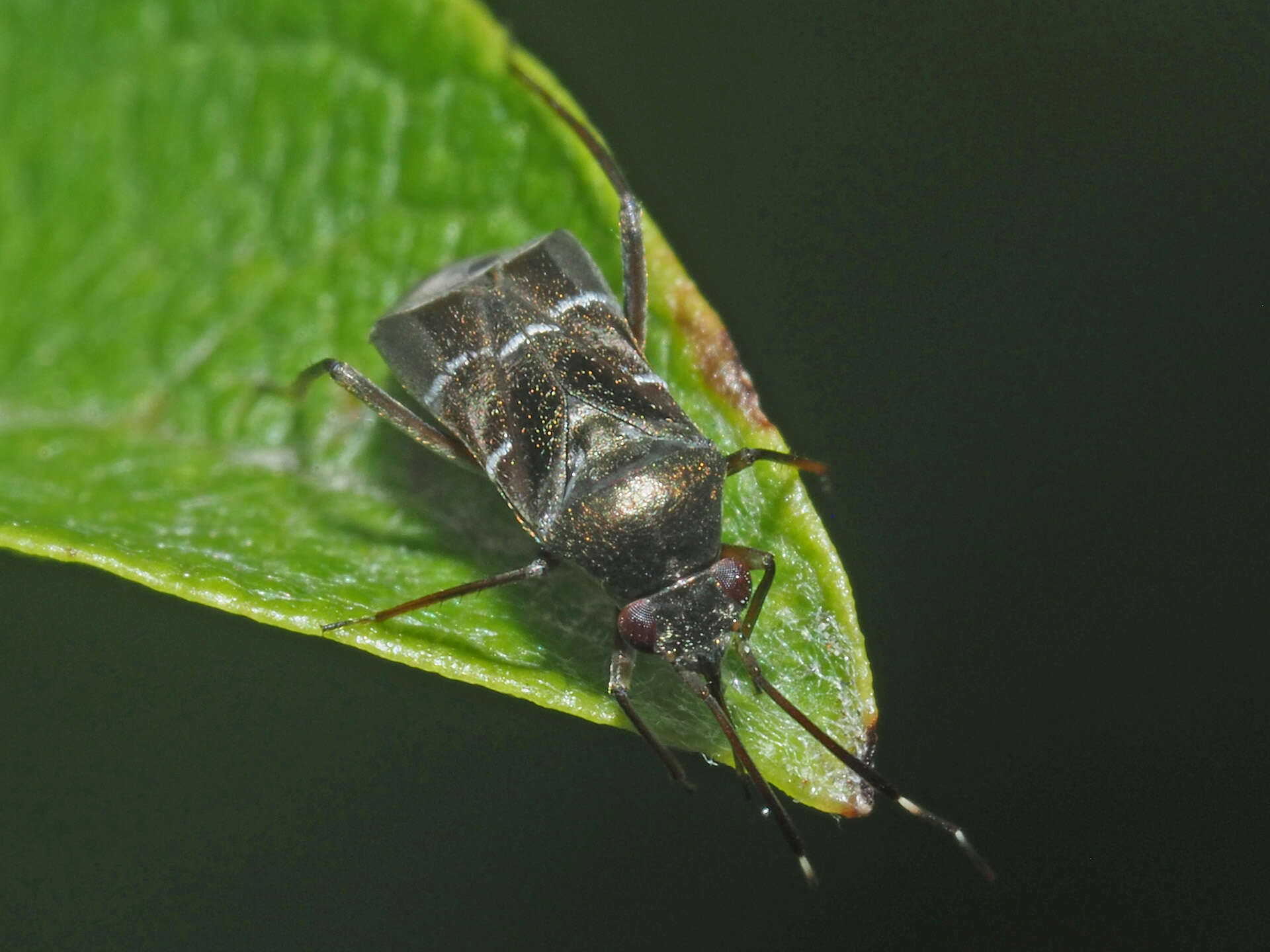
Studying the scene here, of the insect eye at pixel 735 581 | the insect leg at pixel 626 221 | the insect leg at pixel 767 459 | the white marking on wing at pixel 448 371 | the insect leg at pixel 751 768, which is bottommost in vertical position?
the insect leg at pixel 751 768

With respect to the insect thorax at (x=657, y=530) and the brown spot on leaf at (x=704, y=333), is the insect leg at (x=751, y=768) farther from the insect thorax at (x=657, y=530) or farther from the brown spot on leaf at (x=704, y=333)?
the brown spot on leaf at (x=704, y=333)

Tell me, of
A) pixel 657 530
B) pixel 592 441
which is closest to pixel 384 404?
pixel 592 441

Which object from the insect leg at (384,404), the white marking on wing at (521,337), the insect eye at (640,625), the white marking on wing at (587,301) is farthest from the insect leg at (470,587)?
the white marking on wing at (587,301)

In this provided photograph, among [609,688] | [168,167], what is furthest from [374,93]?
[609,688]

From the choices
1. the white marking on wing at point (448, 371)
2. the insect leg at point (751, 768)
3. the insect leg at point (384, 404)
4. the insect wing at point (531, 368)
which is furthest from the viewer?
the white marking on wing at point (448, 371)

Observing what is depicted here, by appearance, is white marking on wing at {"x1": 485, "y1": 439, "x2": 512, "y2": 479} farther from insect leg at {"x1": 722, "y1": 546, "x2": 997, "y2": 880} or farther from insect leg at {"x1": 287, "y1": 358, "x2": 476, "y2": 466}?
insect leg at {"x1": 722, "y1": 546, "x2": 997, "y2": 880}

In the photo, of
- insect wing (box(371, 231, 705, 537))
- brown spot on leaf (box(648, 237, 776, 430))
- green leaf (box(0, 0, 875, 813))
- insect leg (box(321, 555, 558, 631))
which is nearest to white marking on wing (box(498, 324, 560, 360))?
insect wing (box(371, 231, 705, 537))

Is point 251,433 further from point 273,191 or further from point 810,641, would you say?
point 810,641
